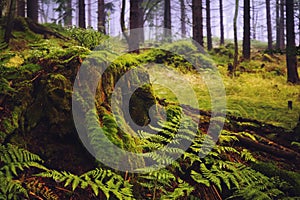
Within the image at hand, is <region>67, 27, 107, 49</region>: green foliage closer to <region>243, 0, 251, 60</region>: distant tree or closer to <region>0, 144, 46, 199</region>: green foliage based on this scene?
<region>0, 144, 46, 199</region>: green foliage

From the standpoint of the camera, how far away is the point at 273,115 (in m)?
5.64

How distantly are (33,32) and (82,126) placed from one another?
10092 millimetres

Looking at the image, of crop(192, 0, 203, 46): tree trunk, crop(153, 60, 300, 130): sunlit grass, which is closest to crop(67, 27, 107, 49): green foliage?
crop(153, 60, 300, 130): sunlit grass

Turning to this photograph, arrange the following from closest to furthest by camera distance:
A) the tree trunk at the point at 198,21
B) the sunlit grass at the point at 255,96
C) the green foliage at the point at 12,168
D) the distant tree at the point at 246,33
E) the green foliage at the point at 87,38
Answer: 1. the green foliage at the point at 12,168
2. the green foliage at the point at 87,38
3. the sunlit grass at the point at 255,96
4. the tree trunk at the point at 198,21
5. the distant tree at the point at 246,33

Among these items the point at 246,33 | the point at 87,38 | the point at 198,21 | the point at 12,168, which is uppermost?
the point at 246,33

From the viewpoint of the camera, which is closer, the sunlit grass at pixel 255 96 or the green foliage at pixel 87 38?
the green foliage at pixel 87 38

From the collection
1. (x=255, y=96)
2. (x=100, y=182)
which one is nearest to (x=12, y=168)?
(x=100, y=182)

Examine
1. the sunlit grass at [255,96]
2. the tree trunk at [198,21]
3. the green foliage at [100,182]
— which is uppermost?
the tree trunk at [198,21]

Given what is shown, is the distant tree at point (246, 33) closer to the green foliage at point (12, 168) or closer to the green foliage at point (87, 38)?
the green foliage at point (87, 38)

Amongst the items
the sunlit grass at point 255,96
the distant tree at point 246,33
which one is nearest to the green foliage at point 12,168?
the sunlit grass at point 255,96

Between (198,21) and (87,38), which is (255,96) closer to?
(198,21)

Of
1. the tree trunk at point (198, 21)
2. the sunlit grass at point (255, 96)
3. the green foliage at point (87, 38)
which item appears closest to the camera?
the green foliage at point (87, 38)

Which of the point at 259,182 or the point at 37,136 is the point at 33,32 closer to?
the point at 37,136

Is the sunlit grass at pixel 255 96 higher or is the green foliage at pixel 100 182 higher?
the sunlit grass at pixel 255 96
